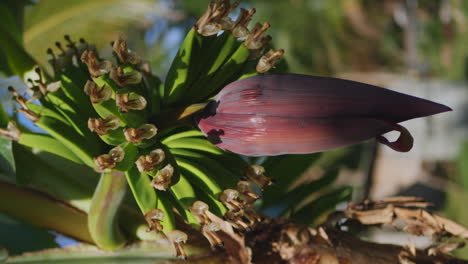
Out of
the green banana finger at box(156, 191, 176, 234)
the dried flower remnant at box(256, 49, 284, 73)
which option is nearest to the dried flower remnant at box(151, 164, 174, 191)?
the green banana finger at box(156, 191, 176, 234)

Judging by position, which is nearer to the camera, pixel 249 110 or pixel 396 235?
pixel 249 110

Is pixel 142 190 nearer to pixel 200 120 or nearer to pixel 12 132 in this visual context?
pixel 200 120

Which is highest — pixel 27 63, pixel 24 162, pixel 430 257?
pixel 27 63

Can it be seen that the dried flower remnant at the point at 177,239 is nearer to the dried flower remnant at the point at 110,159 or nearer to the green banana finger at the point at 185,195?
the green banana finger at the point at 185,195

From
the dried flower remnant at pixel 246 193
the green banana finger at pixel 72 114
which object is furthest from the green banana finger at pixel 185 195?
the green banana finger at pixel 72 114

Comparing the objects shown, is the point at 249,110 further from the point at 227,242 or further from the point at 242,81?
the point at 227,242

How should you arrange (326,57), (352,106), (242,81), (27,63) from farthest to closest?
(326,57) → (27,63) → (242,81) → (352,106)

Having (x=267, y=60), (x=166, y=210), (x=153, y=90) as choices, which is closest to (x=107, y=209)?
(x=166, y=210)

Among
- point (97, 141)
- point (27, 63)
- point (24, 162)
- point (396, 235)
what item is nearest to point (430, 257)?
point (97, 141)
